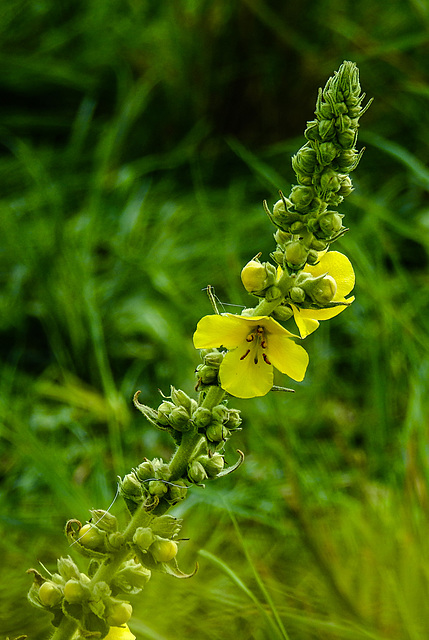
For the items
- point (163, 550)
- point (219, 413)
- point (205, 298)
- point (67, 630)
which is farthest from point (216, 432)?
point (205, 298)

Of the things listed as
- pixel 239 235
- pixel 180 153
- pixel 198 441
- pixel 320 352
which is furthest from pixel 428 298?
pixel 198 441

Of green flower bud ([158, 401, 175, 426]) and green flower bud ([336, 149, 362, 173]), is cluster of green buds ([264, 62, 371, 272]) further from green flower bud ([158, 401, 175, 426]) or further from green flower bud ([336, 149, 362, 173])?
green flower bud ([158, 401, 175, 426])

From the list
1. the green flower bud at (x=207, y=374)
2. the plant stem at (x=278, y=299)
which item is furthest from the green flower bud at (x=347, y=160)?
the green flower bud at (x=207, y=374)

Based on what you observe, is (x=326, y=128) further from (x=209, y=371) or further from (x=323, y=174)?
(x=209, y=371)

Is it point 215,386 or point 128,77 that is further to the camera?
point 128,77

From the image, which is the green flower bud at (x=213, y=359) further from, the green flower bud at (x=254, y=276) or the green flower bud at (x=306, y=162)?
the green flower bud at (x=306, y=162)

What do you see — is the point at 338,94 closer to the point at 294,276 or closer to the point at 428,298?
the point at 294,276

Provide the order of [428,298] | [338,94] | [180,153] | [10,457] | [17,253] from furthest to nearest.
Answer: [180,153]
[17,253]
[428,298]
[10,457]
[338,94]
